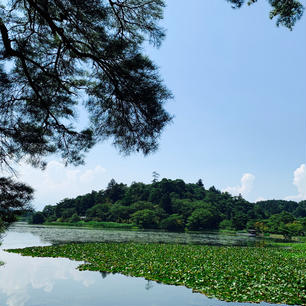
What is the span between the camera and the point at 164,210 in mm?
60438

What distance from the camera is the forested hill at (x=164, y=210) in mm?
51469

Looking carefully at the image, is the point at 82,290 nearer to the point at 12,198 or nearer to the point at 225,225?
the point at 12,198

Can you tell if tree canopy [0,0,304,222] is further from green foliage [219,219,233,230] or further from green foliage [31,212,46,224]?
green foliage [31,212,46,224]

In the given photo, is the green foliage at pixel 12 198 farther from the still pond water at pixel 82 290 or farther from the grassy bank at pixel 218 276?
the grassy bank at pixel 218 276

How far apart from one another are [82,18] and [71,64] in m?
1.30

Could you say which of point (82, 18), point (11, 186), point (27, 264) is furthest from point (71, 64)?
point (27, 264)

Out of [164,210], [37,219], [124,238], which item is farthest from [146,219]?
[124,238]

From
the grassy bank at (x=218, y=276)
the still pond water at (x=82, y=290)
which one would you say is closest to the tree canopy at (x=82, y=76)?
the still pond water at (x=82, y=290)

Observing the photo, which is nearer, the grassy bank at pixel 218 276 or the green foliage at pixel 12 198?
the green foliage at pixel 12 198

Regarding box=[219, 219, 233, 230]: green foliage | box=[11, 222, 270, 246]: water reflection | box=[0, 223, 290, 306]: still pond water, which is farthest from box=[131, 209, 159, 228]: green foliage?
box=[0, 223, 290, 306]: still pond water

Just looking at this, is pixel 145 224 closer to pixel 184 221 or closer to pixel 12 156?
pixel 184 221

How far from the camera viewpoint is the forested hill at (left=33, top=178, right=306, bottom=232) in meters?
51.5

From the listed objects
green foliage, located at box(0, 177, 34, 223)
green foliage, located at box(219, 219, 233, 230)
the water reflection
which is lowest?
green foliage, located at box(219, 219, 233, 230)

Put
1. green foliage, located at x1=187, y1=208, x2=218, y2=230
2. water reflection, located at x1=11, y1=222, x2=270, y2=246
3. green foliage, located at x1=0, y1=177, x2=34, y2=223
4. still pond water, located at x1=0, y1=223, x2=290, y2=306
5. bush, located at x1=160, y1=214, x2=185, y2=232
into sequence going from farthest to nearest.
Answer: green foliage, located at x1=187, y1=208, x2=218, y2=230 < bush, located at x1=160, y1=214, x2=185, y2=232 < water reflection, located at x1=11, y1=222, x2=270, y2=246 < still pond water, located at x1=0, y1=223, x2=290, y2=306 < green foliage, located at x1=0, y1=177, x2=34, y2=223
